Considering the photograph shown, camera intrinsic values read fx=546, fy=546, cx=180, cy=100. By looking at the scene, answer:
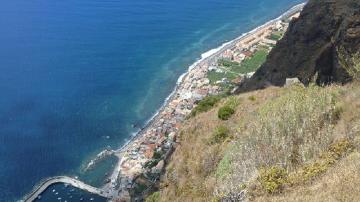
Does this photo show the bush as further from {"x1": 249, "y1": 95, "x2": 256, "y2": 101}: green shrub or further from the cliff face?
the cliff face

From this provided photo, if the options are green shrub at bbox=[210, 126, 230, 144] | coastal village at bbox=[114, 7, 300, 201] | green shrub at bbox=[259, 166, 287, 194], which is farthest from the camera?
coastal village at bbox=[114, 7, 300, 201]

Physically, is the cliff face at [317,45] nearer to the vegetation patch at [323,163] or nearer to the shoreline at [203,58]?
the vegetation patch at [323,163]

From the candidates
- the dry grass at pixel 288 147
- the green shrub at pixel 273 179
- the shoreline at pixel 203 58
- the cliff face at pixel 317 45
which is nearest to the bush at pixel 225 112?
the dry grass at pixel 288 147

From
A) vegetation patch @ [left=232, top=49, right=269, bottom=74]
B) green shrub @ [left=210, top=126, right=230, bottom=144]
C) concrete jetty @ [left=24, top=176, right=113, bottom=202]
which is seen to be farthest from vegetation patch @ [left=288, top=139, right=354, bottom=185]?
vegetation patch @ [left=232, top=49, right=269, bottom=74]

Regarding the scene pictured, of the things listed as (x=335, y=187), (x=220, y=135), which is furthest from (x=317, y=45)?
(x=335, y=187)

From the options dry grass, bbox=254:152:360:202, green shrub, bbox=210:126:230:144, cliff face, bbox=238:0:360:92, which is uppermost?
dry grass, bbox=254:152:360:202

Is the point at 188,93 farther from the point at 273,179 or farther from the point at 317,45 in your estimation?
the point at 273,179

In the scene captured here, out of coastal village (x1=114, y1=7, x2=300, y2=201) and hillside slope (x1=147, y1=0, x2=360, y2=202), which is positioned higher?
hillside slope (x1=147, y1=0, x2=360, y2=202)

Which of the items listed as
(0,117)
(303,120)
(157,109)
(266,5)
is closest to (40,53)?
(0,117)

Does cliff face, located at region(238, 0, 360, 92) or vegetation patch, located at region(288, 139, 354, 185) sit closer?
vegetation patch, located at region(288, 139, 354, 185)
